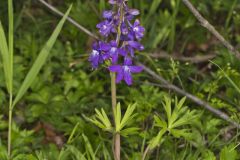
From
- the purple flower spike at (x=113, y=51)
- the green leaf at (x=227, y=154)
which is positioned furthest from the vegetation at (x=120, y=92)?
the purple flower spike at (x=113, y=51)

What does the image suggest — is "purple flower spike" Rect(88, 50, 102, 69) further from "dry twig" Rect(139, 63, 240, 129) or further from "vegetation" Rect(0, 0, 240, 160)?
"dry twig" Rect(139, 63, 240, 129)

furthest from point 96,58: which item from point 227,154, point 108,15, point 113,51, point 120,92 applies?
point 120,92

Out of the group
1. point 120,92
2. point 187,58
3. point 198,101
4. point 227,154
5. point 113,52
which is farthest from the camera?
point 187,58

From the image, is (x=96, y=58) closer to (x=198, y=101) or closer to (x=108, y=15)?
(x=108, y=15)

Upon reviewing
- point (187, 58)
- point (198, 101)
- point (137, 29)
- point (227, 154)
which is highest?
point (137, 29)

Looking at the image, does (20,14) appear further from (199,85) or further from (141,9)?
(199,85)

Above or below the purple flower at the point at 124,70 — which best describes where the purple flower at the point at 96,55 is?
above

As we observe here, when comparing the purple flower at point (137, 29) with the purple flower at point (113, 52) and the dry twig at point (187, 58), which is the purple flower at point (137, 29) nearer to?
the purple flower at point (113, 52)

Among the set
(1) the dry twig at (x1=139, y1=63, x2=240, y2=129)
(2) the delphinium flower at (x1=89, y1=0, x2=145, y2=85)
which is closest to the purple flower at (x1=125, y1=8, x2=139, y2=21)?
(2) the delphinium flower at (x1=89, y1=0, x2=145, y2=85)
